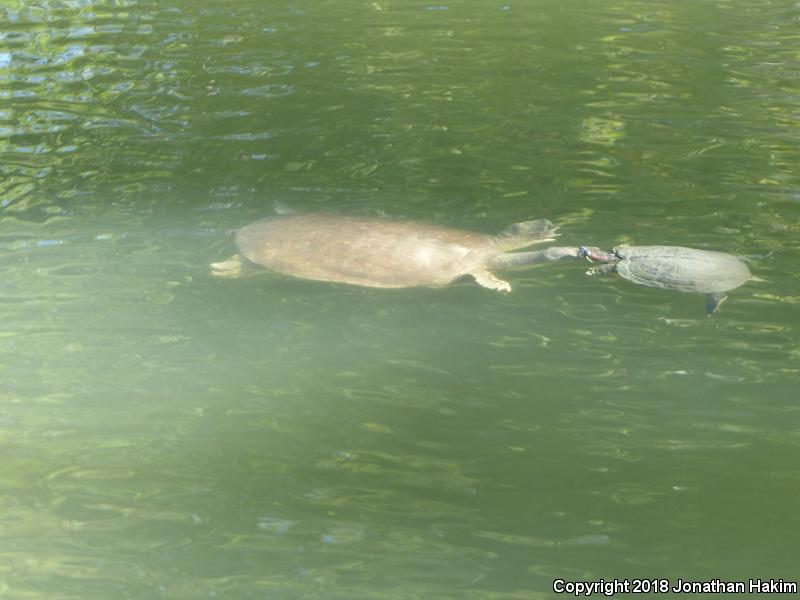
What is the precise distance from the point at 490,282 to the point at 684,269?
4.07 feet

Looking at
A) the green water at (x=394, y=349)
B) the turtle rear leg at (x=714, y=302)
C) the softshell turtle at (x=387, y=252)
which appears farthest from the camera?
the softshell turtle at (x=387, y=252)

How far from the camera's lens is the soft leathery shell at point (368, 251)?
245 inches

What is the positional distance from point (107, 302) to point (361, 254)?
1.74 meters

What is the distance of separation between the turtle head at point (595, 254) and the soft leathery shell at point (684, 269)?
0.43ft

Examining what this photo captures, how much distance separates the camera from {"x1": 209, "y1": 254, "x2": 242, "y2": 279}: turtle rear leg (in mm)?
6520

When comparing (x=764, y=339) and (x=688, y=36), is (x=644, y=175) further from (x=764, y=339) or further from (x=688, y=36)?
(x=688, y=36)

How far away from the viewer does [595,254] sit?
6.01m

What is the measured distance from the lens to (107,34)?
509 inches

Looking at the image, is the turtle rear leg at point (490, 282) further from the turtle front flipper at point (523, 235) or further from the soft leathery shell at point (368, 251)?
the turtle front flipper at point (523, 235)

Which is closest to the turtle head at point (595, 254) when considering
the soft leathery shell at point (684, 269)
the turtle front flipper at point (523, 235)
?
the soft leathery shell at point (684, 269)

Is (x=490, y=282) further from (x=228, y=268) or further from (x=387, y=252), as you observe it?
(x=228, y=268)

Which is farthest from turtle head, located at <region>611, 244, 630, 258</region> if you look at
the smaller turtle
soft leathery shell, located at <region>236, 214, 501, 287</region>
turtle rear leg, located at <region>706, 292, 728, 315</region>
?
soft leathery shell, located at <region>236, 214, 501, 287</region>

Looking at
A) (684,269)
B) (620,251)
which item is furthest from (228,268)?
(684,269)

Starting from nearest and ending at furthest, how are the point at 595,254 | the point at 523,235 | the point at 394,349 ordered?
the point at 394,349 < the point at 595,254 < the point at 523,235
